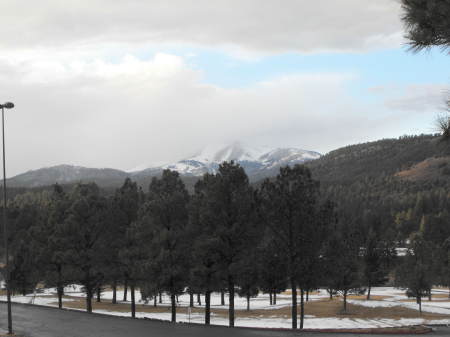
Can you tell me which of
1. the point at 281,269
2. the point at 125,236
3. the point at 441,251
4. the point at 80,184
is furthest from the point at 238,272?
the point at 441,251

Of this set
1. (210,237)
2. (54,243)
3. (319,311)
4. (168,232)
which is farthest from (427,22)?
(319,311)

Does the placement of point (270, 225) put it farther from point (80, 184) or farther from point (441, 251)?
point (441, 251)

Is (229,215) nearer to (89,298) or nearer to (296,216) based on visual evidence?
(296,216)

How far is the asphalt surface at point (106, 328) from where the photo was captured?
2698 centimetres

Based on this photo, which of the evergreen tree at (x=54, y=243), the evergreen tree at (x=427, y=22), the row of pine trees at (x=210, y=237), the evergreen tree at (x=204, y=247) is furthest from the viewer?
the evergreen tree at (x=54, y=243)

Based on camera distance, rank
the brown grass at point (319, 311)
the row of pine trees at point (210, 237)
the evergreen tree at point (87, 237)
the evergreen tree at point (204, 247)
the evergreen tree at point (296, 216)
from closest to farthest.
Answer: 1. the evergreen tree at point (296, 216)
2. the row of pine trees at point (210, 237)
3. the evergreen tree at point (204, 247)
4. the evergreen tree at point (87, 237)
5. the brown grass at point (319, 311)

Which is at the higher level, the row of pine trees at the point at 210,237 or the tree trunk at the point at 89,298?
the row of pine trees at the point at 210,237

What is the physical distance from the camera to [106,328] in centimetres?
2964

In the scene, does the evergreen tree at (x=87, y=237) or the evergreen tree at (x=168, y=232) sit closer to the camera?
the evergreen tree at (x=168, y=232)

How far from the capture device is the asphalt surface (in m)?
27.0

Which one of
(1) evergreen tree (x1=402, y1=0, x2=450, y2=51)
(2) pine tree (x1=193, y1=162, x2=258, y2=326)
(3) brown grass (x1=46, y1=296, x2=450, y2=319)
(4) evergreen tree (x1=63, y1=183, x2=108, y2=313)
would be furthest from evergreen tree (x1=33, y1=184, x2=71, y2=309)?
(1) evergreen tree (x1=402, y1=0, x2=450, y2=51)

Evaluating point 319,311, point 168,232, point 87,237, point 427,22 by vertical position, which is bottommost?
point 319,311

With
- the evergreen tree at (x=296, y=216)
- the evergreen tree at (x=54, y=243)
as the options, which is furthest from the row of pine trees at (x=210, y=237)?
the evergreen tree at (x=54, y=243)

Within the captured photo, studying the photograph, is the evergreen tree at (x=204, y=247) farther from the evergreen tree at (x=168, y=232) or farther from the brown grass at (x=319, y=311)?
the brown grass at (x=319, y=311)
